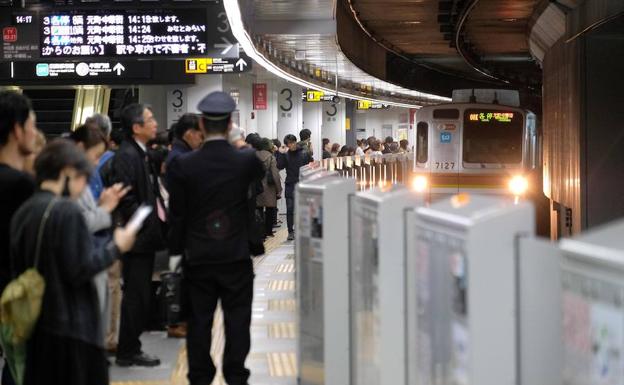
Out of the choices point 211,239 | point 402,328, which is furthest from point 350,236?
point 402,328

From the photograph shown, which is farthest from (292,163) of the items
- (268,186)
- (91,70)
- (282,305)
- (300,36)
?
(282,305)

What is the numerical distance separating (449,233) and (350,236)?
246 centimetres

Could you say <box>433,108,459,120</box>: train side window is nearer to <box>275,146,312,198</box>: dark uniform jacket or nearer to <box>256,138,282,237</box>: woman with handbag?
<box>275,146,312,198</box>: dark uniform jacket

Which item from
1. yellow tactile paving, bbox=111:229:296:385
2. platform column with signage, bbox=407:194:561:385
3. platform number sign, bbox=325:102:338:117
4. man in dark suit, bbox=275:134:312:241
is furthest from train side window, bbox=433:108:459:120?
platform number sign, bbox=325:102:338:117

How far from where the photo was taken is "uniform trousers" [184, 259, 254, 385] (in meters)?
6.53

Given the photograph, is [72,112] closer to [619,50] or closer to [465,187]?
[465,187]

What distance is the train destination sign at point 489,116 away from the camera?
790 inches

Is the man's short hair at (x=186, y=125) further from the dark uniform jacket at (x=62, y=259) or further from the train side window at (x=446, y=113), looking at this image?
the train side window at (x=446, y=113)

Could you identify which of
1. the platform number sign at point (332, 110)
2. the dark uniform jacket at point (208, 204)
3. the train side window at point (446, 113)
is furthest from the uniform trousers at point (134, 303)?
the platform number sign at point (332, 110)

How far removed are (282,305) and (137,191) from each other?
3.40 meters

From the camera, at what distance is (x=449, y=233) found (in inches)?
133

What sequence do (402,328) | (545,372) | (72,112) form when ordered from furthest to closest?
(72,112) → (402,328) → (545,372)

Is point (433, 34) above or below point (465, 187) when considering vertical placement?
above

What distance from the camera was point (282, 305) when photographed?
35.3 ft
